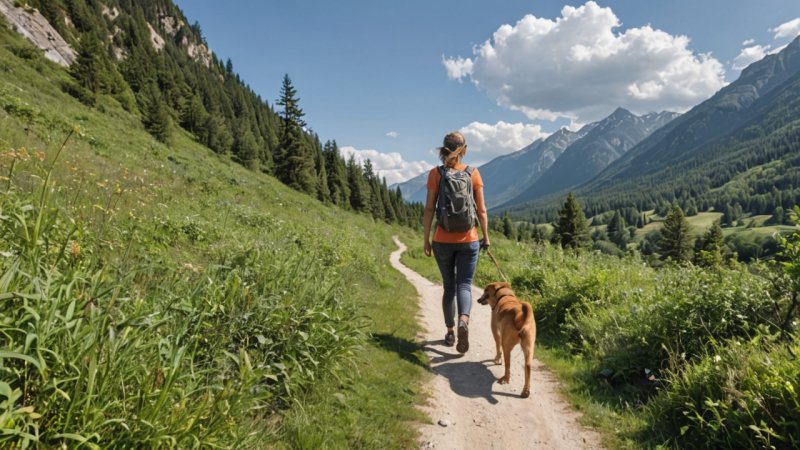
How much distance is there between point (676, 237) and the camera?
55.9m

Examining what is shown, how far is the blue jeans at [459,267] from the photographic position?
602cm

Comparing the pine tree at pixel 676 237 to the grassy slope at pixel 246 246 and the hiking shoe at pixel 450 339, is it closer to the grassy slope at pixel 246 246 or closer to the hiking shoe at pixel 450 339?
the grassy slope at pixel 246 246

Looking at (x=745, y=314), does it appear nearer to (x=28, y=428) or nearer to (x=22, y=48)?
(x=28, y=428)

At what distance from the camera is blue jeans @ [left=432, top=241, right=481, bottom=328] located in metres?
6.02

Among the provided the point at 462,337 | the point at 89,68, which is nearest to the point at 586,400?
the point at 462,337

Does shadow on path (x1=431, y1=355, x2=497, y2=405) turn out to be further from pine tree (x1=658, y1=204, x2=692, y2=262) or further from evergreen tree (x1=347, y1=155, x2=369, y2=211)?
evergreen tree (x1=347, y1=155, x2=369, y2=211)

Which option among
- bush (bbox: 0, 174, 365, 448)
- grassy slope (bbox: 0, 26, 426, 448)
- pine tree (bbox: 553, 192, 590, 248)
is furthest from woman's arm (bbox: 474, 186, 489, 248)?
pine tree (bbox: 553, 192, 590, 248)

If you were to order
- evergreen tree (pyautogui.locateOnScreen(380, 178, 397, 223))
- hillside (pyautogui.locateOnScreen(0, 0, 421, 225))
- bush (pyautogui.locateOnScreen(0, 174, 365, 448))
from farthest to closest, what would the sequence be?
1. evergreen tree (pyautogui.locateOnScreen(380, 178, 397, 223))
2. hillside (pyautogui.locateOnScreen(0, 0, 421, 225))
3. bush (pyautogui.locateOnScreen(0, 174, 365, 448))

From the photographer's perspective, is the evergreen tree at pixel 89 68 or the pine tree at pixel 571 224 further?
the pine tree at pixel 571 224

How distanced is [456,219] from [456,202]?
0.25 meters

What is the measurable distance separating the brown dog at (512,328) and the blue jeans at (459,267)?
0.54 m

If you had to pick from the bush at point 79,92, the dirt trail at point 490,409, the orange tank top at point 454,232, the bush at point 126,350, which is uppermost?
the bush at point 79,92

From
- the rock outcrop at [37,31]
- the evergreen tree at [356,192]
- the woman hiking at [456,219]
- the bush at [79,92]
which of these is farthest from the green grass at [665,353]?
the evergreen tree at [356,192]

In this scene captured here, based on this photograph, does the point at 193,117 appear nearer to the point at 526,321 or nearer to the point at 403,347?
the point at 403,347
